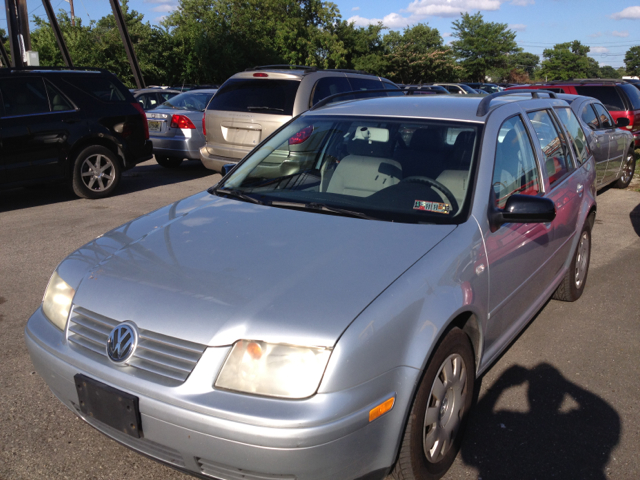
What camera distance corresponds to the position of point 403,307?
2.15 meters

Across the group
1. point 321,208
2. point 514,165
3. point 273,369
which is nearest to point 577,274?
point 514,165

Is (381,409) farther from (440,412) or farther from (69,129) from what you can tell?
(69,129)

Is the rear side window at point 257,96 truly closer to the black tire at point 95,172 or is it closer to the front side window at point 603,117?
the black tire at point 95,172

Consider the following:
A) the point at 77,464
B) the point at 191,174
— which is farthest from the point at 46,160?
the point at 77,464

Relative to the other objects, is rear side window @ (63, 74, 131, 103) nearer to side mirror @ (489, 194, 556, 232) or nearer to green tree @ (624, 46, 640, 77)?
side mirror @ (489, 194, 556, 232)

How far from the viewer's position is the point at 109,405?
2.13 metres

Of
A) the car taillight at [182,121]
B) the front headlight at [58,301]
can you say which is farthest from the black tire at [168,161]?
the front headlight at [58,301]

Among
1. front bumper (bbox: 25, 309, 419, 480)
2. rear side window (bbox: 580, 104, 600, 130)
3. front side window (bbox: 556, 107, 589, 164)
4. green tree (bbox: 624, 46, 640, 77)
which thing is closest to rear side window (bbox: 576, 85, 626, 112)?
rear side window (bbox: 580, 104, 600, 130)

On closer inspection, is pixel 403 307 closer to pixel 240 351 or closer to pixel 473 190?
pixel 240 351

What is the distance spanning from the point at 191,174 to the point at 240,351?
9.27 meters

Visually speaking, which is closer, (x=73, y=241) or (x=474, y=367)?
(x=474, y=367)

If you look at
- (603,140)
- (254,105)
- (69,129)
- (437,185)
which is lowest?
(603,140)

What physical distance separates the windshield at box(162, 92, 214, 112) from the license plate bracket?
9.41 meters

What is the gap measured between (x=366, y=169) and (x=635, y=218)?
19.7 feet
